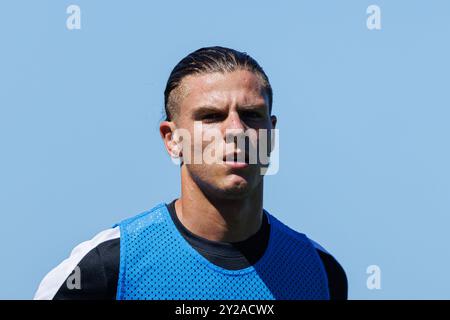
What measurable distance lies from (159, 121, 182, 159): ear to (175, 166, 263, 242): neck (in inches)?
7.0

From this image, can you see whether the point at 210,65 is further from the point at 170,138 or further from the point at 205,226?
the point at 205,226

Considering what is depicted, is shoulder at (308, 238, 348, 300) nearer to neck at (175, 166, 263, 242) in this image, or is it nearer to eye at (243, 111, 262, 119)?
neck at (175, 166, 263, 242)

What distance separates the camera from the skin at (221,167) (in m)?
10.1

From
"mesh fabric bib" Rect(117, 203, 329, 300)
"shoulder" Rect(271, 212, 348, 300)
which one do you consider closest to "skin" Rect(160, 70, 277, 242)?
"mesh fabric bib" Rect(117, 203, 329, 300)

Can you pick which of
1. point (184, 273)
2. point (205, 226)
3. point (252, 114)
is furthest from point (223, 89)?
point (184, 273)

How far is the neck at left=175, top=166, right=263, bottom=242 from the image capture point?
10.4 meters

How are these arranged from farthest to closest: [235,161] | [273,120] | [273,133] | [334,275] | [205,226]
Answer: [334,275], [273,120], [273,133], [205,226], [235,161]

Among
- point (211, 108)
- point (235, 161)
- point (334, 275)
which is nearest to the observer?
point (235, 161)

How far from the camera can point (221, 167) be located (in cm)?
1005

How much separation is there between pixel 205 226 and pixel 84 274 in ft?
4.02

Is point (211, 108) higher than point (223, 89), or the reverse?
point (223, 89)

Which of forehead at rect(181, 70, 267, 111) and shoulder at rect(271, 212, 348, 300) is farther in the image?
shoulder at rect(271, 212, 348, 300)
